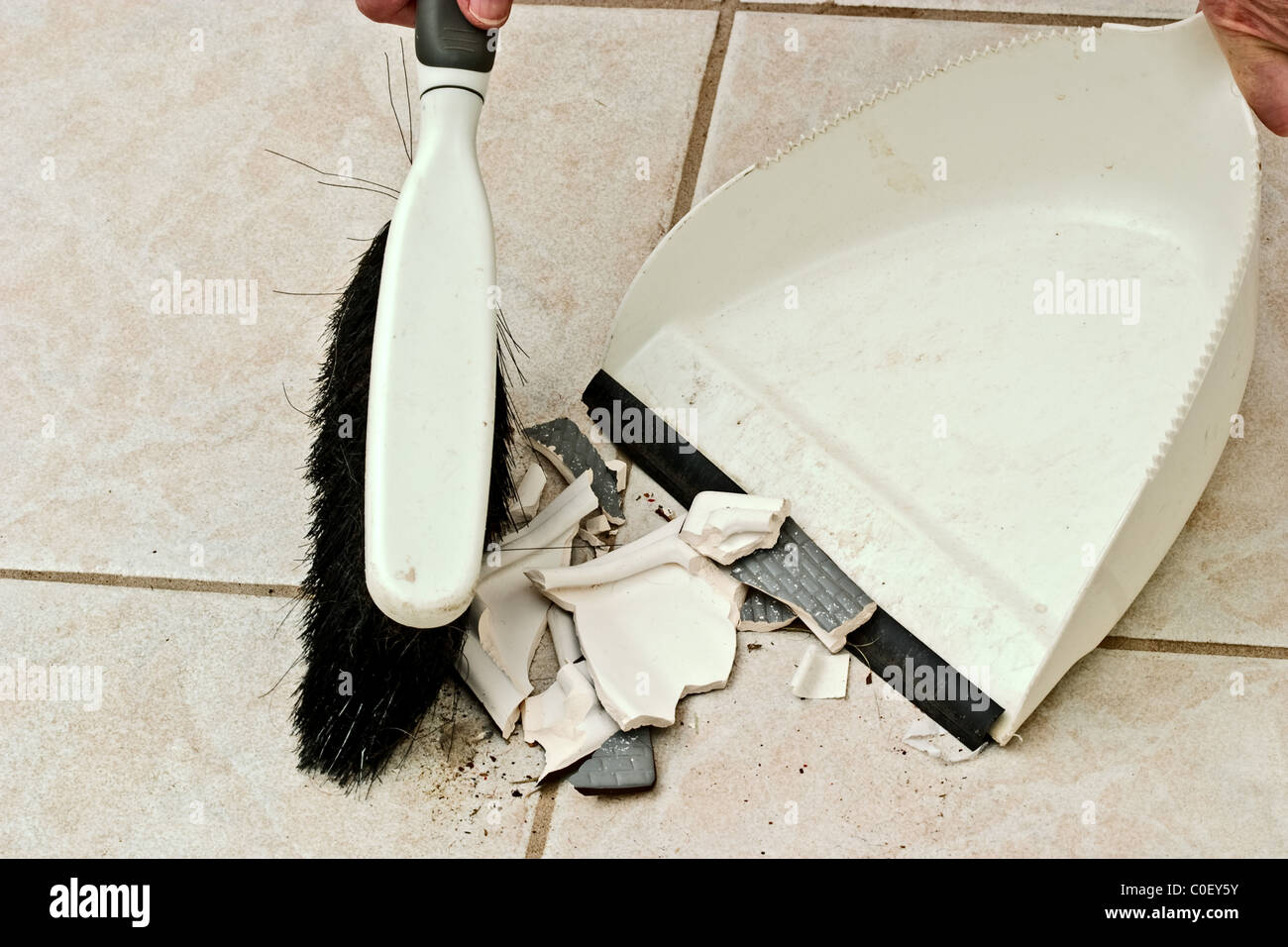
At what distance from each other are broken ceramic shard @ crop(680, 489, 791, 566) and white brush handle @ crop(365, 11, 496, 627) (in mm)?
234

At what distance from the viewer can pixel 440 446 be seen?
777 millimetres

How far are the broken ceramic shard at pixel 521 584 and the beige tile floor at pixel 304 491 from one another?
0.18ft

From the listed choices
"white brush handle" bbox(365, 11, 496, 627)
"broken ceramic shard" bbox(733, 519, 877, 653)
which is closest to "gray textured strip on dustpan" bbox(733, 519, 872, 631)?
"broken ceramic shard" bbox(733, 519, 877, 653)

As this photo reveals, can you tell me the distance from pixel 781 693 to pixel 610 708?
0.14 metres

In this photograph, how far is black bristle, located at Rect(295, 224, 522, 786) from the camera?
87 centimetres

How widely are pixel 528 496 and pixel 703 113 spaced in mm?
542

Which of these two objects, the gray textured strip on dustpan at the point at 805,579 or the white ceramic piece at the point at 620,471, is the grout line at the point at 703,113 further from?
the gray textured strip on dustpan at the point at 805,579

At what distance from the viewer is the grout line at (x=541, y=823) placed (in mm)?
876

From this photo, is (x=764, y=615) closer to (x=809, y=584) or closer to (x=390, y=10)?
(x=809, y=584)

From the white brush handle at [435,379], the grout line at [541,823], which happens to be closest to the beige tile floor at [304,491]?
the grout line at [541,823]

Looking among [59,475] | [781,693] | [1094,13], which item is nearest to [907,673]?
[781,693]

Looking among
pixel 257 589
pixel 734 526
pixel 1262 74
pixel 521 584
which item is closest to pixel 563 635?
pixel 521 584

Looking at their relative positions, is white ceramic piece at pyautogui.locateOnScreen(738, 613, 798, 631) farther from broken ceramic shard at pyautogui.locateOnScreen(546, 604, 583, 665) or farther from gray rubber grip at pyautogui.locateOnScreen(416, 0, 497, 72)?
gray rubber grip at pyautogui.locateOnScreen(416, 0, 497, 72)

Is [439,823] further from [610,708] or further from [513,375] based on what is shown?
[513,375]
